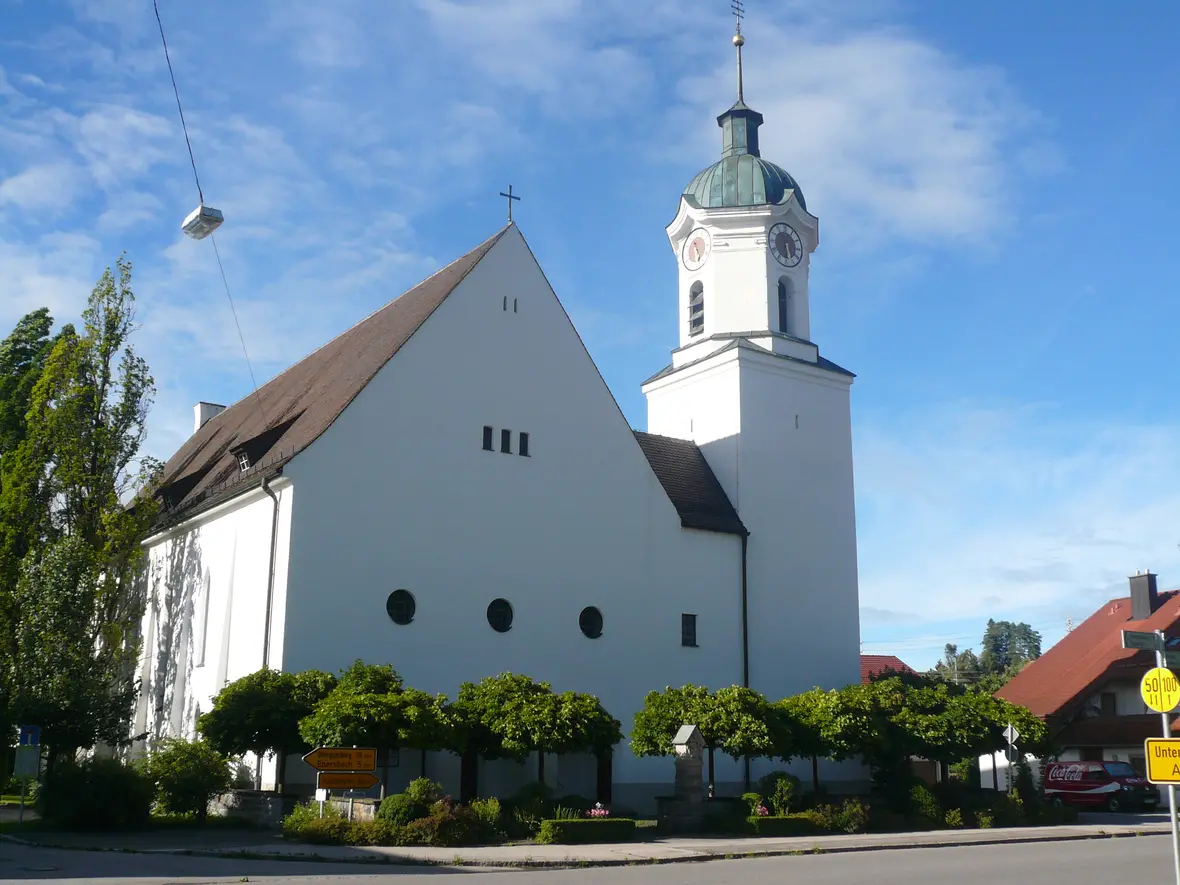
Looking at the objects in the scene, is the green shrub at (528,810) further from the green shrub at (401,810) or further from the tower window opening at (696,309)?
the tower window opening at (696,309)

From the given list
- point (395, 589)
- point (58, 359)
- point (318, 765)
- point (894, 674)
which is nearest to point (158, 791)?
point (318, 765)

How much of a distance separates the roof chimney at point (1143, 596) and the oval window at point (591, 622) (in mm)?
24905

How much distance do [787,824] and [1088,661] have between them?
23.2m

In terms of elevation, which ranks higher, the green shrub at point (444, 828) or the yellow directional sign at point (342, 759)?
the yellow directional sign at point (342, 759)

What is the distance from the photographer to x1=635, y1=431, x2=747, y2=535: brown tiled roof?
31.3 m

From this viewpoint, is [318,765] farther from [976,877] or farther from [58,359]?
[58,359]

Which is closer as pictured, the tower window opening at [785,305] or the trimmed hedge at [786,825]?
the trimmed hedge at [786,825]

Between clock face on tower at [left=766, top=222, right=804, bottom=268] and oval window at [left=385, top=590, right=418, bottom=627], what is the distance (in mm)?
16355

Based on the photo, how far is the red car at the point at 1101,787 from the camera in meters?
32.5

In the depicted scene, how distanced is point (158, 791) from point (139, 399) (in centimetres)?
1149

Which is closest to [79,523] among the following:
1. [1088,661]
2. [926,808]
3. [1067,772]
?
[926,808]

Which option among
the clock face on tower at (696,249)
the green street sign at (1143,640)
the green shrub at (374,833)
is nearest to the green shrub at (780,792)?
the green shrub at (374,833)

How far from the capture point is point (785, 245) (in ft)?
116

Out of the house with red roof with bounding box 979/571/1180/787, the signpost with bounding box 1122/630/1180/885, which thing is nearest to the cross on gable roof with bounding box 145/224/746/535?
the house with red roof with bounding box 979/571/1180/787
